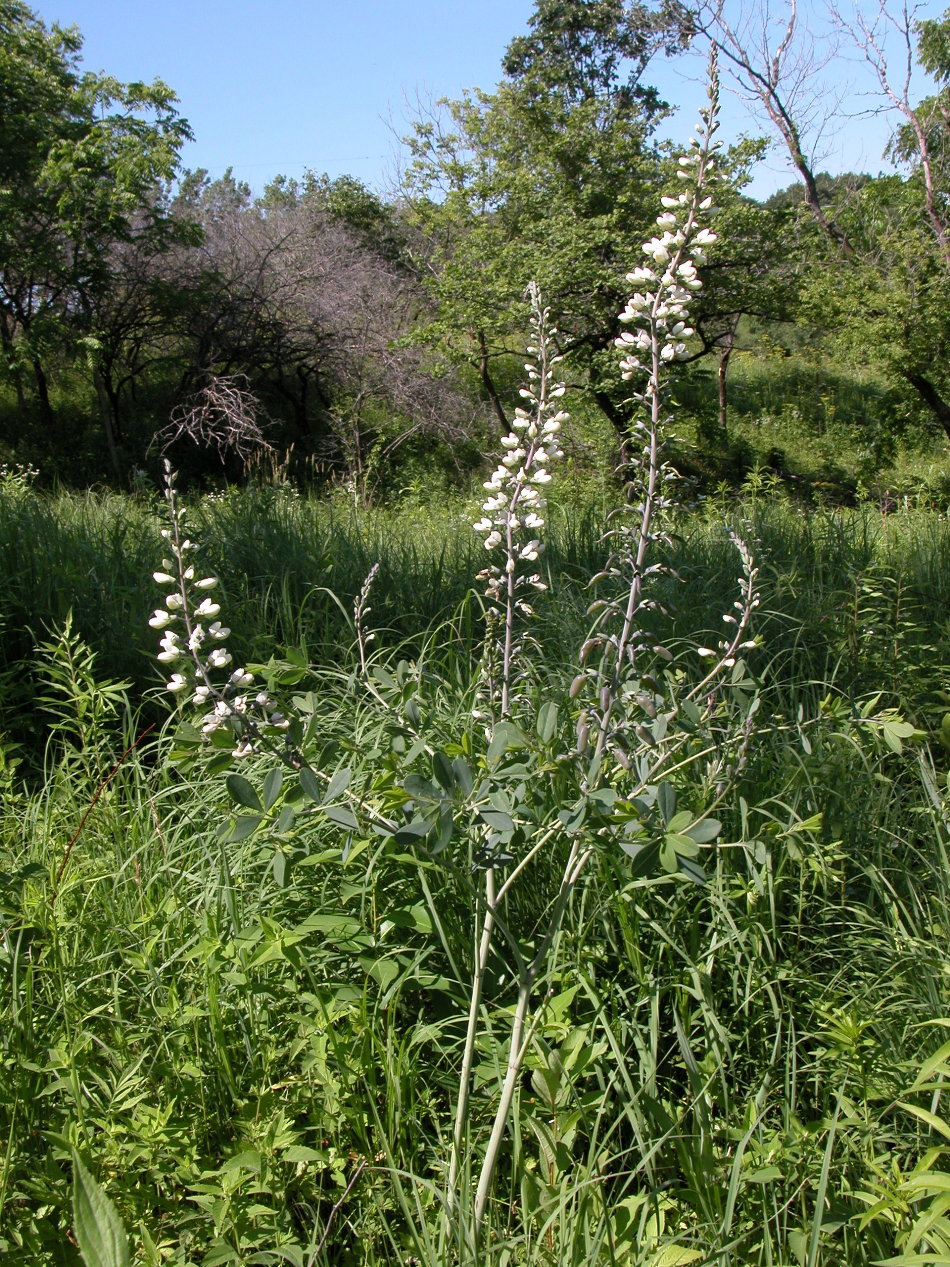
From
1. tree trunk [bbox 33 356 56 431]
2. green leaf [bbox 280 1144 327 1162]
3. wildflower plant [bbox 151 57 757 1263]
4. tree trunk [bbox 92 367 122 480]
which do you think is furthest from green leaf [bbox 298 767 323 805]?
tree trunk [bbox 33 356 56 431]

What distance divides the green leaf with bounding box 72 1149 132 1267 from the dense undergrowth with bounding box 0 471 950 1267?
0.21 m

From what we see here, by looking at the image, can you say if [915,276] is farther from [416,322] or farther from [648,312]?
[648,312]

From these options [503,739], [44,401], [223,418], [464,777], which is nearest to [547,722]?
[503,739]

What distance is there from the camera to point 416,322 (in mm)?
17453

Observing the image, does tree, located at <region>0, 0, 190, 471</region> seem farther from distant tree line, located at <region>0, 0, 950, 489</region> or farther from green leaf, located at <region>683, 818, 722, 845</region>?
green leaf, located at <region>683, 818, 722, 845</region>

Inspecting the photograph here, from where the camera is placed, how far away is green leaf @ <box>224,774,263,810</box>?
1469mm

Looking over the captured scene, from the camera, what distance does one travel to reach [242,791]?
4.90 feet

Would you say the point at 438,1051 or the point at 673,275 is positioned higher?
the point at 673,275

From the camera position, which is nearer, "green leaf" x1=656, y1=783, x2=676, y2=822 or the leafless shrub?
"green leaf" x1=656, y1=783, x2=676, y2=822

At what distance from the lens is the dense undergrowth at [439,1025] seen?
63.4 inches

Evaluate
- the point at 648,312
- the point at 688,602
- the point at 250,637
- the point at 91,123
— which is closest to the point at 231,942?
the point at 648,312

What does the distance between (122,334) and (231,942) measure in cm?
1473

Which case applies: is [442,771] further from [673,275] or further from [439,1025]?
[673,275]

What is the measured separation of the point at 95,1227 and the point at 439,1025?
2.44ft
